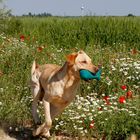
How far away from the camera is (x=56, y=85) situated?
6.52 meters

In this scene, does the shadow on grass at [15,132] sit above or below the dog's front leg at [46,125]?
below

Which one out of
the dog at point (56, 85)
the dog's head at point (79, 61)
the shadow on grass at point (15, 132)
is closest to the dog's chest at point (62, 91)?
the dog at point (56, 85)

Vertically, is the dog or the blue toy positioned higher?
the blue toy

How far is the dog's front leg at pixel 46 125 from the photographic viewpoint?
261 inches

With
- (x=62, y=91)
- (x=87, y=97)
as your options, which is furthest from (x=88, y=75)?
(x=87, y=97)

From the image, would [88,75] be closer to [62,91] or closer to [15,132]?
[62,91]

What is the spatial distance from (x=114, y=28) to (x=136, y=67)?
9579 millimetres

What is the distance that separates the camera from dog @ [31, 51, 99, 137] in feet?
20.4

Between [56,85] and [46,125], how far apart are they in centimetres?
60

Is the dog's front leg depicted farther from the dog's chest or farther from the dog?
the dog's chest

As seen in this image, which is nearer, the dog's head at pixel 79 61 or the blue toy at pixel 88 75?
the blue toy at pixel 88 75

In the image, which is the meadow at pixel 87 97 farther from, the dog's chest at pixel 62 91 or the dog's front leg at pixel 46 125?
the dog's chest at pixel 62 91

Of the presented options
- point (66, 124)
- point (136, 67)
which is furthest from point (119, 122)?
point (136, 67)

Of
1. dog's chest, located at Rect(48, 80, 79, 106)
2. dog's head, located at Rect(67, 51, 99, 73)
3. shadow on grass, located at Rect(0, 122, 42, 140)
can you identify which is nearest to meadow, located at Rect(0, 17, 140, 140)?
shadow on grass, located at Rect(0, 122, 42, 140)
